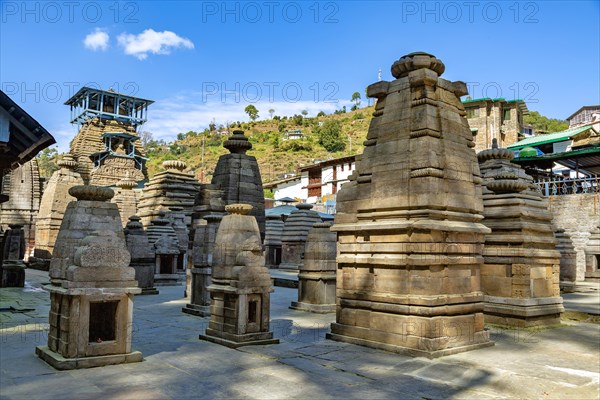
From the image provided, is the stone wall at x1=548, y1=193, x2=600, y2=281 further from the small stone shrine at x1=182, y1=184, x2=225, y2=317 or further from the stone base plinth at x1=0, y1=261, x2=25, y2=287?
the stone base plinth at x1=0, y1=261, x2=25, y2=287

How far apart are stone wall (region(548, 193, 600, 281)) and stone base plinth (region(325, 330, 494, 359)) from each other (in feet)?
76.3

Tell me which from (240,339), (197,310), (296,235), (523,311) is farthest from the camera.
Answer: (296,235)

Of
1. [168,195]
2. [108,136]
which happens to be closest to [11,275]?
[168,195]

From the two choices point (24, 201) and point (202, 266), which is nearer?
point (202, 266)

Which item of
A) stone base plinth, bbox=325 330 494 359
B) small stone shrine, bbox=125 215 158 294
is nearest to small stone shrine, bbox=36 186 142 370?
stone base plinth, bbox=325 330 494 359

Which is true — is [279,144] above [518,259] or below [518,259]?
above

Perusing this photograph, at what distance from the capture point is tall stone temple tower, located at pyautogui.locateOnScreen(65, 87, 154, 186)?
59719mm

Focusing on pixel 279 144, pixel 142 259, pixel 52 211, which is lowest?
pixel 142 259

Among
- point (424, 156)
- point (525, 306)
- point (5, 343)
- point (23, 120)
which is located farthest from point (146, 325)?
point (525, 306)

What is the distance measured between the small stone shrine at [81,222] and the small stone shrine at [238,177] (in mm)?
6603

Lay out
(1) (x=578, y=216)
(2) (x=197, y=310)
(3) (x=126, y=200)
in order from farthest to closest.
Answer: (3) (x=126, y=200) < (1) (x=578, y=216) < (2) (x=197, y=310)

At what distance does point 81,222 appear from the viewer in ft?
29.2

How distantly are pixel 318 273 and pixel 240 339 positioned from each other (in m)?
6.08

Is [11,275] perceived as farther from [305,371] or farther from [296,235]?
[305,371]
